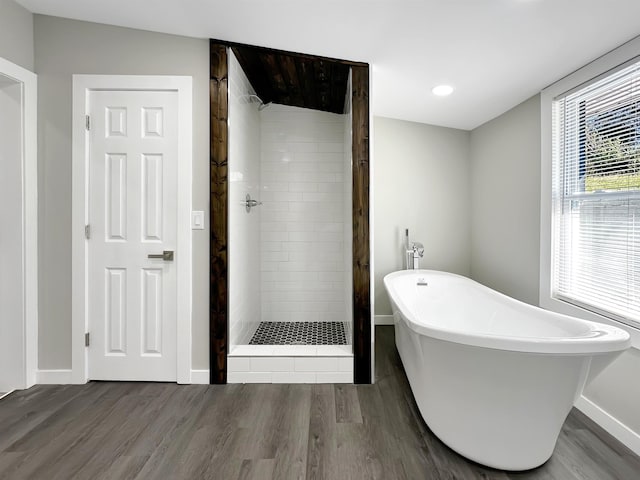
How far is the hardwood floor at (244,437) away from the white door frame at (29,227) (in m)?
0.25

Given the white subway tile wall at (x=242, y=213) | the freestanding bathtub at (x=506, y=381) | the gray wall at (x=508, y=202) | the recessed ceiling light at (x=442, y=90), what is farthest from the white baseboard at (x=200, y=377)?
the recessed ceiling light at (x=442, y=90)

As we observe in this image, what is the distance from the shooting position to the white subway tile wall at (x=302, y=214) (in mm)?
3686

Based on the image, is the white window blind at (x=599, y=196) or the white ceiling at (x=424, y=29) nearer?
the white ceiling at (x=424, y=29)

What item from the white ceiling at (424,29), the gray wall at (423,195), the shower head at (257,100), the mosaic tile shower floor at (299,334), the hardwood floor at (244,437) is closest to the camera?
the hardwood floor at (244,437)

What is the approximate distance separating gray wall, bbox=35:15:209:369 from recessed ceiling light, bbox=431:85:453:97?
5.59 ft

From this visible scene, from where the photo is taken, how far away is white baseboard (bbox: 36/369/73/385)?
2436mm

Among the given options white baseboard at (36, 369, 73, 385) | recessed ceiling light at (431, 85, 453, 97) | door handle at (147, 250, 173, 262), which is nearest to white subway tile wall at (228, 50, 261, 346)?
door handle at (147, 250, 173, 262)

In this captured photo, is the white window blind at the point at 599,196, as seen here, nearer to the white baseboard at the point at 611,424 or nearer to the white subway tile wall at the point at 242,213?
the white baseboard at the point at 611,424

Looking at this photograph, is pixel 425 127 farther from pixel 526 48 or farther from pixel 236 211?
pixel 236 211

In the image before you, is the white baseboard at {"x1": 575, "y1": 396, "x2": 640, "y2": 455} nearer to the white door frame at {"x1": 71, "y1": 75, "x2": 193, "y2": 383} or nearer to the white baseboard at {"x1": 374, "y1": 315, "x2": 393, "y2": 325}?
the white baseboard at {"x1": 374, "y1": 315, "x2": 393, "y2": 325}

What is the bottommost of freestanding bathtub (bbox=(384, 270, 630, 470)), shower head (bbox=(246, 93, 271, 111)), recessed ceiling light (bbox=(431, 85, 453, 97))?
freestanding bathtub (bbox=(384, 270, 630, 470))

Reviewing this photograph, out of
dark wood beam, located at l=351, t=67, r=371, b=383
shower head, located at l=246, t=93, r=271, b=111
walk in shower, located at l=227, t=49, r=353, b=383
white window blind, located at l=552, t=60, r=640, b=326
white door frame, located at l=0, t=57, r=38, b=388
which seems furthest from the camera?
walk in shower, located at l=227, t=49, r=353, b=383

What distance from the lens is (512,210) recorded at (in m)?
2.96

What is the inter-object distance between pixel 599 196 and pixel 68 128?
11.1 feet
